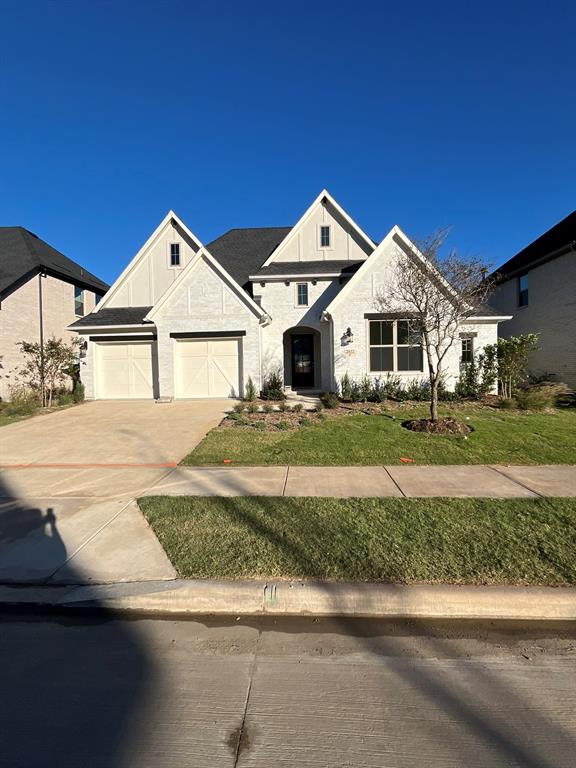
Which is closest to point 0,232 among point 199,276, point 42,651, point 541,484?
point 199,276

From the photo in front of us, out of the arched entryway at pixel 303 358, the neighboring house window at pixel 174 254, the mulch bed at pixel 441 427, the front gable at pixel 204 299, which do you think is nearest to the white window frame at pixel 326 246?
the arched entryway at pixel 303 358

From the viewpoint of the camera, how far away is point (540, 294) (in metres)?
18.1

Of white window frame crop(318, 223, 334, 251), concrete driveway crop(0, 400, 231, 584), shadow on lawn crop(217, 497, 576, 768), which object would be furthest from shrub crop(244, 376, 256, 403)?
shadow on lawn crop(217, 497, 576, 768)

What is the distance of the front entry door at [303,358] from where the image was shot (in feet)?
59.7

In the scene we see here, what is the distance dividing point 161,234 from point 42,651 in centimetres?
1809

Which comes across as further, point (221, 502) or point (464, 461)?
point (464, 461)

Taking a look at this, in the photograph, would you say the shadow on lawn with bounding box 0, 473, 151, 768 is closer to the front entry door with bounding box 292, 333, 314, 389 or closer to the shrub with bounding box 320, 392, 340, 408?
the shrub with bounding box 320, 392, 340, 408

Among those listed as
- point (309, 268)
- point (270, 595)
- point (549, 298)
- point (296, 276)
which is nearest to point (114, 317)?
point (296, 276)

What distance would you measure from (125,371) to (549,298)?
766 inches

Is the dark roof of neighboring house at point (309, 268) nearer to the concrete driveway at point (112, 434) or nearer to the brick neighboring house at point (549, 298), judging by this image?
the brick neighboring house at point (549, 298)

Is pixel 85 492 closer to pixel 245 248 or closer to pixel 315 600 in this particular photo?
pixel 315 600

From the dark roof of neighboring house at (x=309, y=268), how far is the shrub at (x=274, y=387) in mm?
4403

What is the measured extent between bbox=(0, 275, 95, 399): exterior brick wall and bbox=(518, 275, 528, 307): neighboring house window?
80.3 ft

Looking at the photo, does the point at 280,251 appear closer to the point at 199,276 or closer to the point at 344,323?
the point at 199,276
